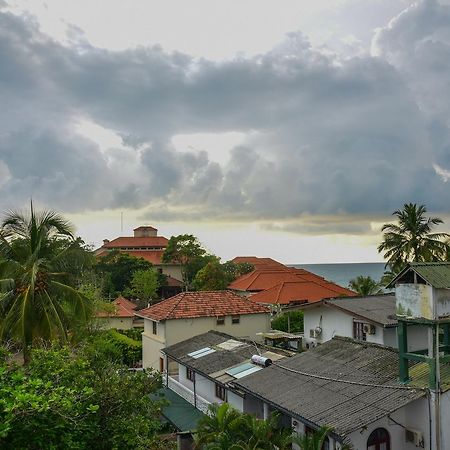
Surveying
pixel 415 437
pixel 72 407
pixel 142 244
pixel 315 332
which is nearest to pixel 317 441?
pixel 415 437

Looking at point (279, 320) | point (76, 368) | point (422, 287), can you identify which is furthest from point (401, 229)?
point (76, 368)

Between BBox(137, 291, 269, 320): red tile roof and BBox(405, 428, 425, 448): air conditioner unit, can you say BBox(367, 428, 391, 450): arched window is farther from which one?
BBox(137, 291, 269, 320): red tile roof

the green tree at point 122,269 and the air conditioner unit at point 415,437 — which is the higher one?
the green tree at point 122,269

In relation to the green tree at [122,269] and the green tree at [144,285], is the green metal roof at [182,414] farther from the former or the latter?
the green tree at [122,269]

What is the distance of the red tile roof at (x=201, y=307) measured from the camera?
35.2 metres

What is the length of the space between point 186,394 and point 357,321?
10.4 meters

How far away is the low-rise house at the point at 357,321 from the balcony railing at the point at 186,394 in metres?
9.55

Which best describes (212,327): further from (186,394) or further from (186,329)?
(186,394)

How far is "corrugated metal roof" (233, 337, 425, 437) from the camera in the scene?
16469mm

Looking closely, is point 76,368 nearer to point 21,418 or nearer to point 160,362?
point 21,418

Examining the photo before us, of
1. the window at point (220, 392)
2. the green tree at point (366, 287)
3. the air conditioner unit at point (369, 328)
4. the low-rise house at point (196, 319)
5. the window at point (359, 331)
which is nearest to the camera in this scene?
the window at point (220, 392)

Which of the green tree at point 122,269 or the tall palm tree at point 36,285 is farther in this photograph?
the green tree at point 122,269

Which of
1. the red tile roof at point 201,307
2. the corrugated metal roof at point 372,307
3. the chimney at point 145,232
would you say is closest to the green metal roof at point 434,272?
the corrugated metal roof at point 372,307

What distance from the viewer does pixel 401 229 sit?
47.1m
